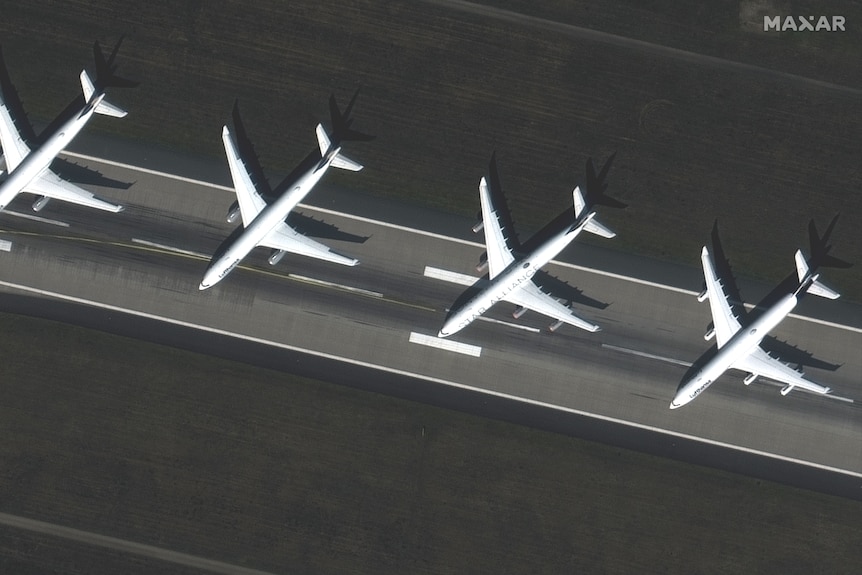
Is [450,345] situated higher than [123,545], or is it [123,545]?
[450,345]

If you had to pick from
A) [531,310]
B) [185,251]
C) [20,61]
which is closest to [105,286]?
[185,251]

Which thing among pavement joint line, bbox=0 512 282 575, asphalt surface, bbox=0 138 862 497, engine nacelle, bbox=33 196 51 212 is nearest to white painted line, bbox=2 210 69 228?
asphalt surface, bbox=0 138 862 497

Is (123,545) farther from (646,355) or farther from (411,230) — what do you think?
(646,355)

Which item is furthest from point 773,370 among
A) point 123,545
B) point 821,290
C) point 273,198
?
point 123,545

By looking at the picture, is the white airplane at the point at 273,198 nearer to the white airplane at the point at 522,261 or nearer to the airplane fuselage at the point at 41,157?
the white airplane at the point at 522,261

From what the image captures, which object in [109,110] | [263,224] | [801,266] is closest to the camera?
[801,266]

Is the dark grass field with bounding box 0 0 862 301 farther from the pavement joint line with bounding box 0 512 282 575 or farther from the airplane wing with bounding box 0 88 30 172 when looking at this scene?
the pavement joint line with bounding box 0 512 282 575
